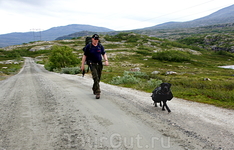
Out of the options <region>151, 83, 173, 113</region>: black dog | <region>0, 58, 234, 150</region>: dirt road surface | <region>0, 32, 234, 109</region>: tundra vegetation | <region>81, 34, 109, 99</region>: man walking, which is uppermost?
<region>81, 34, 109, 99</region>: man walking

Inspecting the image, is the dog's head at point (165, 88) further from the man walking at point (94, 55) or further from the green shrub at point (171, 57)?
the green shrub at point (171, 57)

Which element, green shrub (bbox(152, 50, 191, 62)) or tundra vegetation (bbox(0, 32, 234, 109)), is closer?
tundra vegetation (bbox(0, 32, 234, 109))

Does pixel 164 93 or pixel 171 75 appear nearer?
pixel 164 93

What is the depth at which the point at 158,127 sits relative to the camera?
5008 mm

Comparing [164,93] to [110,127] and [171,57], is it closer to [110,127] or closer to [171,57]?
[110,127]

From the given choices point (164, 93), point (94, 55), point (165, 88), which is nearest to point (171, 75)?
point (94, 55)

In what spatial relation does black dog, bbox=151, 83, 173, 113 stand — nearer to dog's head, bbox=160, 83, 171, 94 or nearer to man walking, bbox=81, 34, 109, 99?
dog's head, bbox=160, 83, 171, 94

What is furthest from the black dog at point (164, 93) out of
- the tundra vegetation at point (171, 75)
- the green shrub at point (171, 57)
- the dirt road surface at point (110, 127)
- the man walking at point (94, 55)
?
the green shrub at point (171, 57)

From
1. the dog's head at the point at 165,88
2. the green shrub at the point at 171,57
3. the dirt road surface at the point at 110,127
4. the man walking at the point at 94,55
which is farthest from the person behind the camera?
the green shrub at the point at 171,57

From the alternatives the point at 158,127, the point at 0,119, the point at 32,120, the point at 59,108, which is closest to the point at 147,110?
the point at 158,127

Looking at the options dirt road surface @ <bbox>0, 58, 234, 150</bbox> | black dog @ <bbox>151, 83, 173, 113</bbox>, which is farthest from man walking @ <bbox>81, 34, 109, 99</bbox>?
black dog @ <bbox>151, 83, 173, 113</bbox>

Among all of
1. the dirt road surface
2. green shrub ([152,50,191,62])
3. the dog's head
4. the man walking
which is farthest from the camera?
green shrub ([152,50,191,62])

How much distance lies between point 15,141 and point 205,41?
220851 millimetres

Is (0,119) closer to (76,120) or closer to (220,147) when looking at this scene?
(76,120)
